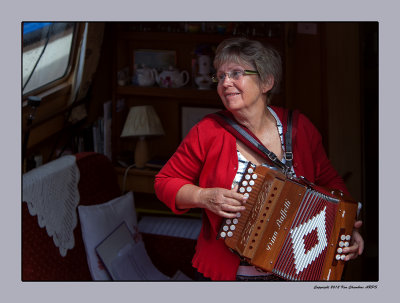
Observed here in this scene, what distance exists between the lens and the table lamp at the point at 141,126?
12.9ft

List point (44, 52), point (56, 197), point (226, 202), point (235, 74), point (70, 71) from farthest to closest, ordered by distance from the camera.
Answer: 1. point (70, 71)
2. point (44, 52)
3. point (56, 197)
4. point (235, 74)
5. point (226, 202)

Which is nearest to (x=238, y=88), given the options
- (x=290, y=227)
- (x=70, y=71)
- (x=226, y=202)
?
(x=226, y=202)

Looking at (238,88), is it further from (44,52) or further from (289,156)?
(44,52)

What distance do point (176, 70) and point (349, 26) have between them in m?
1.15

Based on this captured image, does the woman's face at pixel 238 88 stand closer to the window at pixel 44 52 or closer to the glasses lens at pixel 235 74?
the glasses lens at pixel 235 74

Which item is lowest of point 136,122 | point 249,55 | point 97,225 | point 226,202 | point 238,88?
point 97,225

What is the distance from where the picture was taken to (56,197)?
9.21ft

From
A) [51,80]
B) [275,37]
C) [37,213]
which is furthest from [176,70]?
[37,213]

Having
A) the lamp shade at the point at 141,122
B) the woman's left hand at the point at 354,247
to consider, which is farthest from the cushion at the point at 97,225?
the woman's left hand at the point at 354,247

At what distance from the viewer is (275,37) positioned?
3635 mm

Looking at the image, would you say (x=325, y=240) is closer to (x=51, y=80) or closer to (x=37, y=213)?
(x=37, y=213)

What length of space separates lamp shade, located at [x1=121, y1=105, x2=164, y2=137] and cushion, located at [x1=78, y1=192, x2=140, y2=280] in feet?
2.62

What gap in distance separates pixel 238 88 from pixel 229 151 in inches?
9.0

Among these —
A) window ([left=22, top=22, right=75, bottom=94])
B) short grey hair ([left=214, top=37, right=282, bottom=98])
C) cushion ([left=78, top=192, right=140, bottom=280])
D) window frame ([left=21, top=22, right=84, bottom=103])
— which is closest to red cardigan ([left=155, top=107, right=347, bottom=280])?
short grey hair ([left=214, top=37, right=282, bottom=98])
